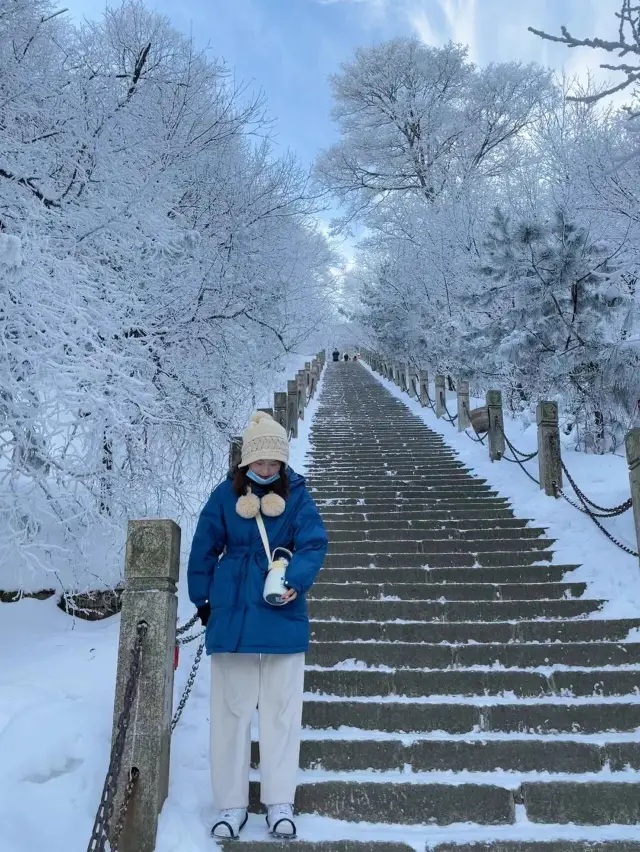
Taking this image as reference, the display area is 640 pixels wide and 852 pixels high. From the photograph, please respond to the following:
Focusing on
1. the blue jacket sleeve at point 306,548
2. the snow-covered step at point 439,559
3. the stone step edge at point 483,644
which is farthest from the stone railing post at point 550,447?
the blue jacket sleeve at point 306,548

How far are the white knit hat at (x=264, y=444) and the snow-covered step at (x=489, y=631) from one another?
2.28m

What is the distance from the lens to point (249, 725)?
3.15 metres

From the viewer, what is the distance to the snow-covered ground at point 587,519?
5516 mm

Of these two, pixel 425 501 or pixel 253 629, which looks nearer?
pixel 253 629

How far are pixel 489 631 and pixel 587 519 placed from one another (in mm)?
2607

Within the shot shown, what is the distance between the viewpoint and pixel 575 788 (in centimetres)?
344

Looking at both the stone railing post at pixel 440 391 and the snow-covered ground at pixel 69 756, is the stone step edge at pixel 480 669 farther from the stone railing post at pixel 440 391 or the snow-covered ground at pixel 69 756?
the stone railing post at pixel 440 391

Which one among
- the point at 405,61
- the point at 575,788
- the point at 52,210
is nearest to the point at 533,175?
the point at 405,61

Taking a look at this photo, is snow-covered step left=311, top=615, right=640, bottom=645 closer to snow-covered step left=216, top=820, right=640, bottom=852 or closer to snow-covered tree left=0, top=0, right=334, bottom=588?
snow-covered step left=216, top=820, right=640, bottom=852

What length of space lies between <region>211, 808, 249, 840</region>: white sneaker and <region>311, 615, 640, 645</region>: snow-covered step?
1.97 metres

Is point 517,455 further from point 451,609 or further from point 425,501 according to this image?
point 451,609

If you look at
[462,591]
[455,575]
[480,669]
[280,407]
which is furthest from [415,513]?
[280,407]

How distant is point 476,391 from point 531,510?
45.3ft

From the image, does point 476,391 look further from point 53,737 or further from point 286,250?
point 53,737
